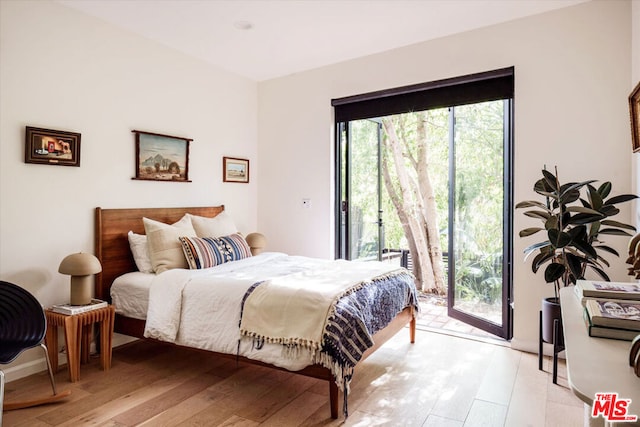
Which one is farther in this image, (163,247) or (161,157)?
(161,157)

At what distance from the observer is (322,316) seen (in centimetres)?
228

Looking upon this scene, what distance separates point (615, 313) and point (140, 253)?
10.7ft

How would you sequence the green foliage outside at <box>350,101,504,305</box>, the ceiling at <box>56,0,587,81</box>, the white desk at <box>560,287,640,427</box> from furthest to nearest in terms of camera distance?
the green foliage outside at <box>350,101,504,305</box> < the ceiling at <box>56,0,587,81</box> < the white desk at <box>560,287,640,427</box>

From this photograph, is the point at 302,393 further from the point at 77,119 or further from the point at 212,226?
the point at 77,119

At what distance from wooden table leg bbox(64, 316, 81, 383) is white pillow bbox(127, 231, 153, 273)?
0.73 meters

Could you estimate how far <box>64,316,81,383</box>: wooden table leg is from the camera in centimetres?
267

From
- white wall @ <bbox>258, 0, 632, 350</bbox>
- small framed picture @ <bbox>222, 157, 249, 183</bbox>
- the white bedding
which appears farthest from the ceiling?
the white bedding

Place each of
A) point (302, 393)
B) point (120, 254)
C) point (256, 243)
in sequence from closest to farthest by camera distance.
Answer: point (302, 393), point (120, 254), point (256, 243)

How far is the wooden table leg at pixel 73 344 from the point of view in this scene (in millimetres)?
2668

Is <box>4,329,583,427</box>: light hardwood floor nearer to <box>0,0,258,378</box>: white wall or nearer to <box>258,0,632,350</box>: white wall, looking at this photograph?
<box>258,0,632,350</box>: white wall

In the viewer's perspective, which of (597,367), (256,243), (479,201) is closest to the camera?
(597,367)

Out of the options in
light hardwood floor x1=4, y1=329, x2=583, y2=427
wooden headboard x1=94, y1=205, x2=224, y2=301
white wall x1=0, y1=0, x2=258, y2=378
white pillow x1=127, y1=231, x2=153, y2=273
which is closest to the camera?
light hardwood floor x1=4, y1=329, x2=583, y2=427

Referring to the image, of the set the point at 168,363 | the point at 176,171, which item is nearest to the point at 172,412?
the point at 168,363

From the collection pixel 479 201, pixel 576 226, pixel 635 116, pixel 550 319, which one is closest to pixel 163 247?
pixel 479 201
